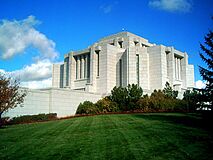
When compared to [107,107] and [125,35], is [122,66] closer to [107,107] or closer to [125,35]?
[125,35]

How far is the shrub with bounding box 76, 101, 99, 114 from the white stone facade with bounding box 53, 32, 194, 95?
16716 mm

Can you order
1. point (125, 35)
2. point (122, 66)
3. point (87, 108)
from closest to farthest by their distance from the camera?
point (87, 108) < point (122, 66) < point (125, 35)

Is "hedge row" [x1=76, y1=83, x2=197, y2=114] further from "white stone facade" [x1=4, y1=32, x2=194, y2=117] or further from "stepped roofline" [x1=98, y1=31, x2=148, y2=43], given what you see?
"stepped roofline" [x1=98, y1=31, x2=148, y2=43]

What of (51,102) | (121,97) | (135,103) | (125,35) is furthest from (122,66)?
(51,102)

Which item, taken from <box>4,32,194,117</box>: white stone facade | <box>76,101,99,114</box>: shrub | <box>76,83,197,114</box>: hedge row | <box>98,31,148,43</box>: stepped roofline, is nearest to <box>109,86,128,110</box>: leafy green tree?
<box>76,83,197,114</box>: hedge row

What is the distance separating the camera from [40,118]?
37.3 meters

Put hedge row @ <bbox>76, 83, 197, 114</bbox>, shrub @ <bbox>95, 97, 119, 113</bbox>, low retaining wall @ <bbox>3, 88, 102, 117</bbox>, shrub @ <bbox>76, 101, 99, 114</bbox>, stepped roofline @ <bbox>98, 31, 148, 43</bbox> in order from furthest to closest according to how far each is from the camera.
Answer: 1. stepped roofline @ <bbox>98, 31, 148, 43</bbox>
2. shrub @ <bbox>76, 101, 99, 114</bbox>
3. shrub @ <bbox>95, 97, 119, 113</bbox>
4. low retaining wall @ <bbox>3, 88, 102, 117</bbox>
5. hedge row @ <bbox>76, 83, 197, 114</bbox>

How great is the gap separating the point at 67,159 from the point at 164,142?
441 centimetres

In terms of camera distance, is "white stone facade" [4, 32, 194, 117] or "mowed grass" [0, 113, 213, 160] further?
"white stone facade" [4, 32, 194, 117]

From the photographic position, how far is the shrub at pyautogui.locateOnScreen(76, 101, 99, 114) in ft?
157

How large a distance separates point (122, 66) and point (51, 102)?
1074 inches

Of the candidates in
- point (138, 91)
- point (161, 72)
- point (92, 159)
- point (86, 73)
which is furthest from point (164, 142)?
point (86, 73)

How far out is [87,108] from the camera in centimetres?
5012

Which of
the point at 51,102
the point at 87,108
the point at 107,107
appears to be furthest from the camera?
the point at 87,108
